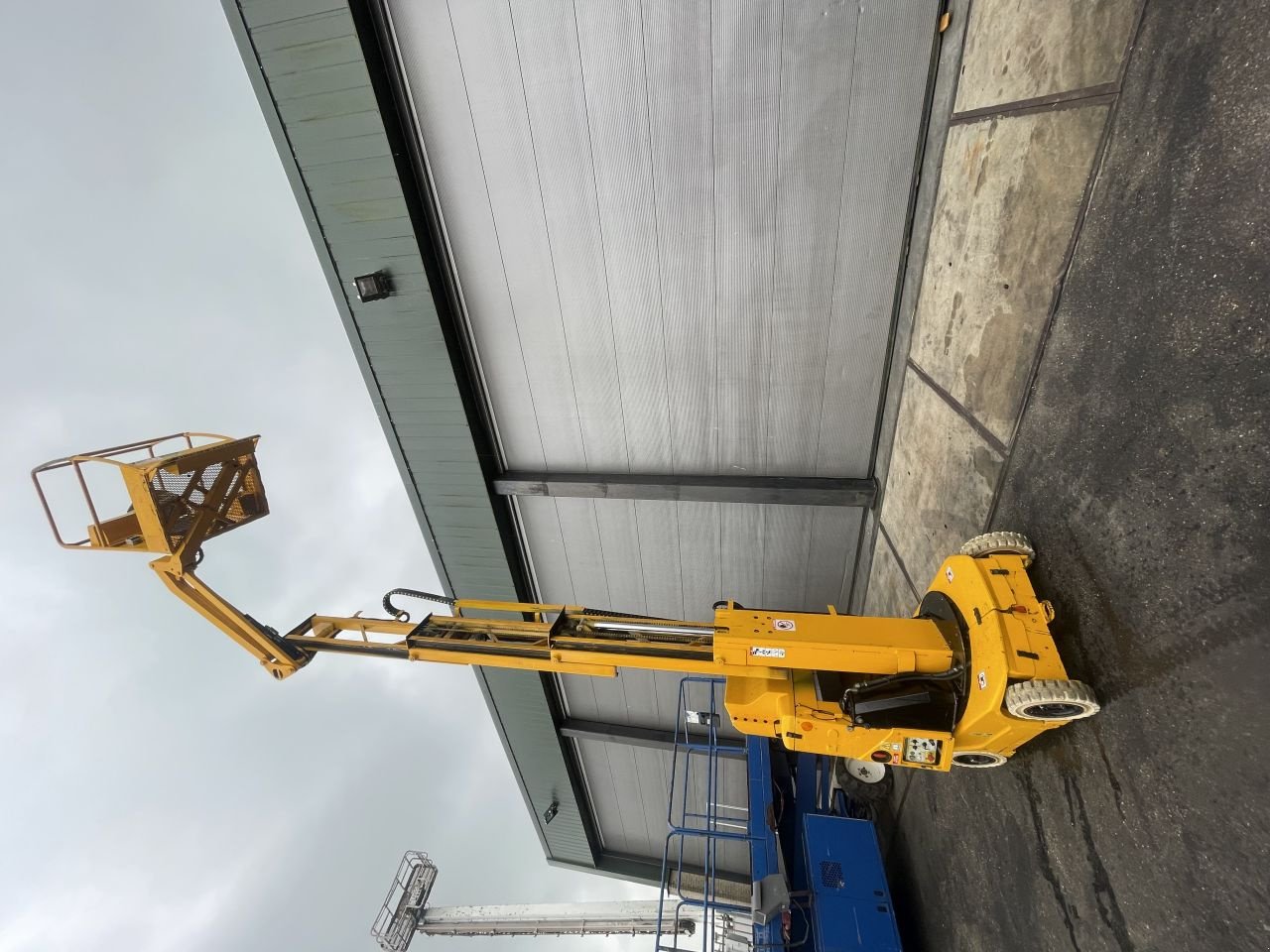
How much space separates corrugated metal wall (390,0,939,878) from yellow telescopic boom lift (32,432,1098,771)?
6.88 ft

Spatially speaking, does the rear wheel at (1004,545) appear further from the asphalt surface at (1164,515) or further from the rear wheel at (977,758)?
the rear wheel at (977,758)

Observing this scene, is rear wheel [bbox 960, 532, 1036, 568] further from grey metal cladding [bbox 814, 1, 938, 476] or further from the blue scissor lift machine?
the blue scissor lift machine

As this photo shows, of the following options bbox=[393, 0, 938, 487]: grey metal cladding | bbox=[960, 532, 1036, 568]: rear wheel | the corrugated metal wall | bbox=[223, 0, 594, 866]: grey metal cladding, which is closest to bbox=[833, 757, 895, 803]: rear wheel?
the corrugated metal wall

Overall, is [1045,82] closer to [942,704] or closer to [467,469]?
[942,704]

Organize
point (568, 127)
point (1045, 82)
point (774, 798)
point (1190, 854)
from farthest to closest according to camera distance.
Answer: point (774, 798)
point (568, 127)
point (1045, 82)
point (1190, 854)

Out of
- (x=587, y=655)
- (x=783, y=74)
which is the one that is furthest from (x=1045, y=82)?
(x=587, y=655)

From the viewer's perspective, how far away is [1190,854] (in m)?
2.18

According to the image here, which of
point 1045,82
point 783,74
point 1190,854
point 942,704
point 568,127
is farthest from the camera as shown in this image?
point 568,127

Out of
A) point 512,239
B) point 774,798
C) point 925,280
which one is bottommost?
point 774,798

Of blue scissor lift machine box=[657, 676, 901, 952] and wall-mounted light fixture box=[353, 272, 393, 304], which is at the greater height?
wall-mounted light fixture box=[353, 272, 393, 304]

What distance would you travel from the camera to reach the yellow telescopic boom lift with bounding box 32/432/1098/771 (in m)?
2.96

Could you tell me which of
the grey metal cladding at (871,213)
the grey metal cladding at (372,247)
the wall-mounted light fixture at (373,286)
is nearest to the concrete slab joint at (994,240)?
the grey metal cladding at (871,213)

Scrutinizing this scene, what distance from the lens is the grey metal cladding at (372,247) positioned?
4.12 m

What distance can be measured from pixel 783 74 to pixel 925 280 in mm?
1978
